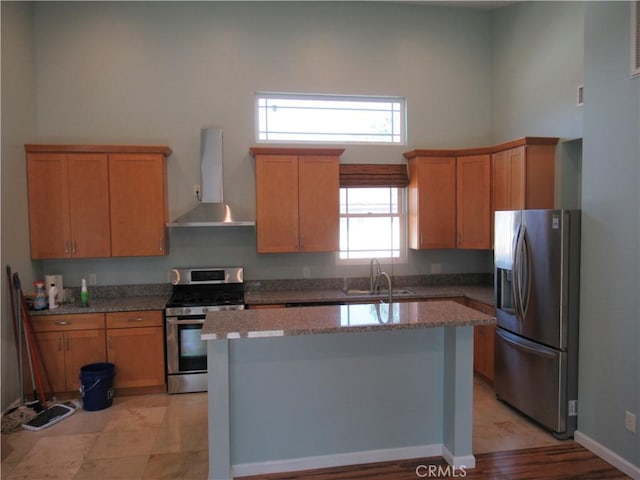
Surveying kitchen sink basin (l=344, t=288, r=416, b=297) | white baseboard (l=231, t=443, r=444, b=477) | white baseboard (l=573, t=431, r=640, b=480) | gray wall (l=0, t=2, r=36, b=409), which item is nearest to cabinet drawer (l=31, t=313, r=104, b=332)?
gray wall (l=0, t=2, r=36, b=409)

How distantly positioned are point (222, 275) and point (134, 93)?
215 cm

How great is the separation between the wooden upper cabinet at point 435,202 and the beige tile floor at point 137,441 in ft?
5.58

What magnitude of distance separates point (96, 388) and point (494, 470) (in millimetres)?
3253

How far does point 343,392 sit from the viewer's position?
280cm

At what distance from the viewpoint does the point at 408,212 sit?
503cm

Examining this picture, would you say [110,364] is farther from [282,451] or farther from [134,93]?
[134,93]

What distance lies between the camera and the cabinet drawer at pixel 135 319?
3.99m

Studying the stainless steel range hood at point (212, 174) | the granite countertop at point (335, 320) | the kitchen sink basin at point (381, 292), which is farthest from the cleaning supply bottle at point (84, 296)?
A: the kitchen sink basin at point (381, 292)

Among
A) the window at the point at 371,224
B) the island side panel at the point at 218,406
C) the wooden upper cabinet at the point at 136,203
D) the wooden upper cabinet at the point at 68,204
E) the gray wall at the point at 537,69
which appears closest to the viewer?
the island side panel at the point at 218,406

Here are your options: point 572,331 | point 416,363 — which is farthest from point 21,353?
point 572,331

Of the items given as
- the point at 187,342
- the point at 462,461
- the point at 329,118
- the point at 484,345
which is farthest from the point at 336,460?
the point at 329,118

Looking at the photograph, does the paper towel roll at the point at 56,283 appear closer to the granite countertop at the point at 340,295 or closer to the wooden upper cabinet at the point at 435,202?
the granite countertop at the point at 340,295

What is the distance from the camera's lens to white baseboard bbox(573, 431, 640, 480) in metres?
2.67

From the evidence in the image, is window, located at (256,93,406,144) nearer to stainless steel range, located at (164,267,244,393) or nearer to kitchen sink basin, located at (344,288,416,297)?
kitchen sink basin, located at (344,288,416,297)
